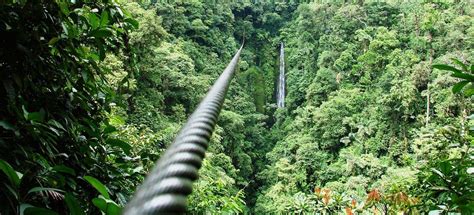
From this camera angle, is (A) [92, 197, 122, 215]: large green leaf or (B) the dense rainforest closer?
(A) [92, 197, 122, 215]: large green leaf

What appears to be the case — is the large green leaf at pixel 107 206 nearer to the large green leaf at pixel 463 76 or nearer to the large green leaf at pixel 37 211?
the large green leaf at pixel 37 211

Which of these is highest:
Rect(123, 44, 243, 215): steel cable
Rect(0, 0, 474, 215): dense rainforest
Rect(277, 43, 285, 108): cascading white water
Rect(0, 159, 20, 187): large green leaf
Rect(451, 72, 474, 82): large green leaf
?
Rect(123, 44, 243, 215): steel cable

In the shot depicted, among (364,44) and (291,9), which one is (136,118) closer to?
(364,44)

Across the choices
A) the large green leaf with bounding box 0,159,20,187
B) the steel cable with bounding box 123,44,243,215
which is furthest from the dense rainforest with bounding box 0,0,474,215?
the steel cable with bounding box 123,44,243,215

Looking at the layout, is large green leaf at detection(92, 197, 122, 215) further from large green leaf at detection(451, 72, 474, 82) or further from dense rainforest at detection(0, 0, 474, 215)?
large green leaf at detection(451, 72, 474, 82)

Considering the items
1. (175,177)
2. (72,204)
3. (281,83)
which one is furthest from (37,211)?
(281,83)

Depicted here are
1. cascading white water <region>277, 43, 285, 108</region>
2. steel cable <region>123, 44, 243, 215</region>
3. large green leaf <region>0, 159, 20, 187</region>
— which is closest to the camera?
steel cable <region>123, 44, 243, 215</region>

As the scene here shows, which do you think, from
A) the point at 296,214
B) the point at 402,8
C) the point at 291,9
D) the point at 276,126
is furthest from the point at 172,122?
the point at 291,9

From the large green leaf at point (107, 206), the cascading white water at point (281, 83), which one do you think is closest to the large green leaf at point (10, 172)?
the large green leaf at point (107, 206)

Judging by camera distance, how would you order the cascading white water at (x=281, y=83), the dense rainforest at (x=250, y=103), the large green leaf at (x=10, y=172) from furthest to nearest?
the cascading white water at (x=281, y=83) < the dense rainforest at (x=250, y=103) < the large green leaf at (x=10, y=172)
